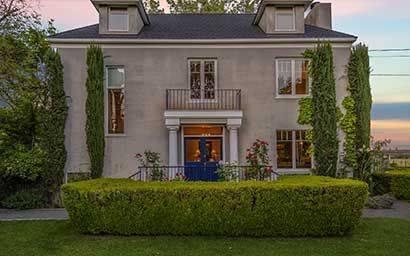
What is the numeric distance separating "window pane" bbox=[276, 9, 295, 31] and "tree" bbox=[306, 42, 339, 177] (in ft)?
7.14

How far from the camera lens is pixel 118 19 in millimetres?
17859

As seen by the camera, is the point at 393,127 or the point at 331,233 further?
the point at 393,127

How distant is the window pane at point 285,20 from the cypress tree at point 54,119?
9379 millimetres

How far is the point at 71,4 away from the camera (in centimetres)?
2056

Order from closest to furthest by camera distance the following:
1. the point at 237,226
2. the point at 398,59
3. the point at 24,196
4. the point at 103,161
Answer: the point at 237,226 → the point at 24,196 → the point at 103,161 → the point at 398,59

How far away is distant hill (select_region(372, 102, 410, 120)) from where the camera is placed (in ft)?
82.3

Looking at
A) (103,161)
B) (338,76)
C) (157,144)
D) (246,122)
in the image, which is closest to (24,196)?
(103,161)

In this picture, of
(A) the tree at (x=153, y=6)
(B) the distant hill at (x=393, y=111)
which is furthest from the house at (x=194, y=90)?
(A) the tree at (x=153, y=6)

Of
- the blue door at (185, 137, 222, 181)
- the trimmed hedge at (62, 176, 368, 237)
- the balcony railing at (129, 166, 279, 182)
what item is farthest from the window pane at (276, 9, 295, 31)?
the trimmed hedge at (62, 176, 368, 237)

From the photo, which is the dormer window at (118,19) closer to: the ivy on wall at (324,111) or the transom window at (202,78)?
the transom window at (202,78)

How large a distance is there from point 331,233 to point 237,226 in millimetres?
2152

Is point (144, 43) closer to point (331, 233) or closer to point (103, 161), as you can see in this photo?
Answer: point (103, 161)

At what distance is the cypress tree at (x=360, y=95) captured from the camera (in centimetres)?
1659

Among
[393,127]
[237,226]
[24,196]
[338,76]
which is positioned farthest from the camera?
[393,127]
